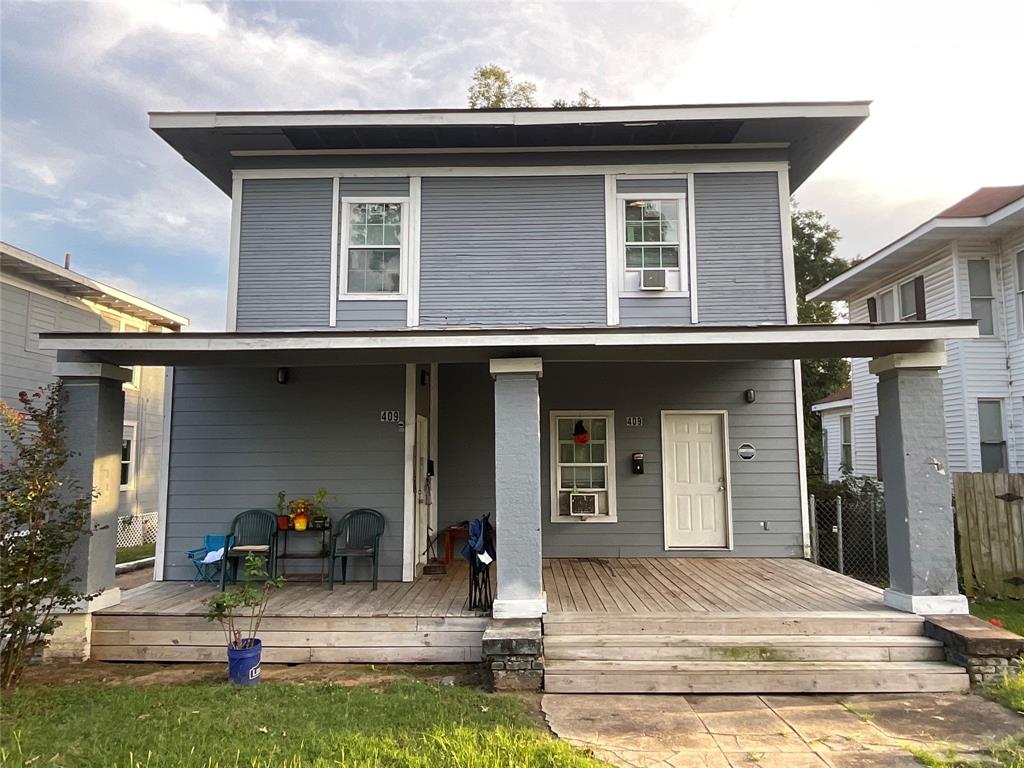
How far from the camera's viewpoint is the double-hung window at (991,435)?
31.5ft

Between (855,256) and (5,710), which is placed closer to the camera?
(5,710)

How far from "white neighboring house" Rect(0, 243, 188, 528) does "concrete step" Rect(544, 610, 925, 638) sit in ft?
23.0

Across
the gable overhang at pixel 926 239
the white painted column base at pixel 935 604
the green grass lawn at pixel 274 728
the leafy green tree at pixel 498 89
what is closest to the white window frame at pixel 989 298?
the gable overhang at pixel 926 239

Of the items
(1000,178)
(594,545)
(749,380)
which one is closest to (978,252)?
(1000,178)

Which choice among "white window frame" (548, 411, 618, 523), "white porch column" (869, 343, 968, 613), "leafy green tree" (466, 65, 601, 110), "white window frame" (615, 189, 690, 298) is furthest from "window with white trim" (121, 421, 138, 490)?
"white porch column" (869, 343, 968, 613)

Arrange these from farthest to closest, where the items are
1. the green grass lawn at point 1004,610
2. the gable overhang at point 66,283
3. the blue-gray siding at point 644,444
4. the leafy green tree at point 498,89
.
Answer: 1. the leafy green tree at point 498,89
2. the gable overhang at point 66,283
3. the blue-gray siding at point 644,444
4. the green grass lawn at point 1004,610

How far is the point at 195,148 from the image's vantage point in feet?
23.6

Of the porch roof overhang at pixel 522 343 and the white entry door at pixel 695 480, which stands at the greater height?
the porch roof overhang at pixel 522 343

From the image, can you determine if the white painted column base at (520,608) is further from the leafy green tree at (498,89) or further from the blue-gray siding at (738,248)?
the leafy green tree at (498,89)

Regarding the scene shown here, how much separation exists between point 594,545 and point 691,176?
4915 mm

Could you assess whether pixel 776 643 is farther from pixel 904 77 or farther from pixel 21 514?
pixel 904 77

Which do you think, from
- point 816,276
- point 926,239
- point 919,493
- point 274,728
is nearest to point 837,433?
point 926,239

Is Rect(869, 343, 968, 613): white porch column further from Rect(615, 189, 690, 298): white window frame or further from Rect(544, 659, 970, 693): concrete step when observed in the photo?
Rect(615, 189, 690, 298): white window frame

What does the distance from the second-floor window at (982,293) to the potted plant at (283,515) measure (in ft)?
36.7
